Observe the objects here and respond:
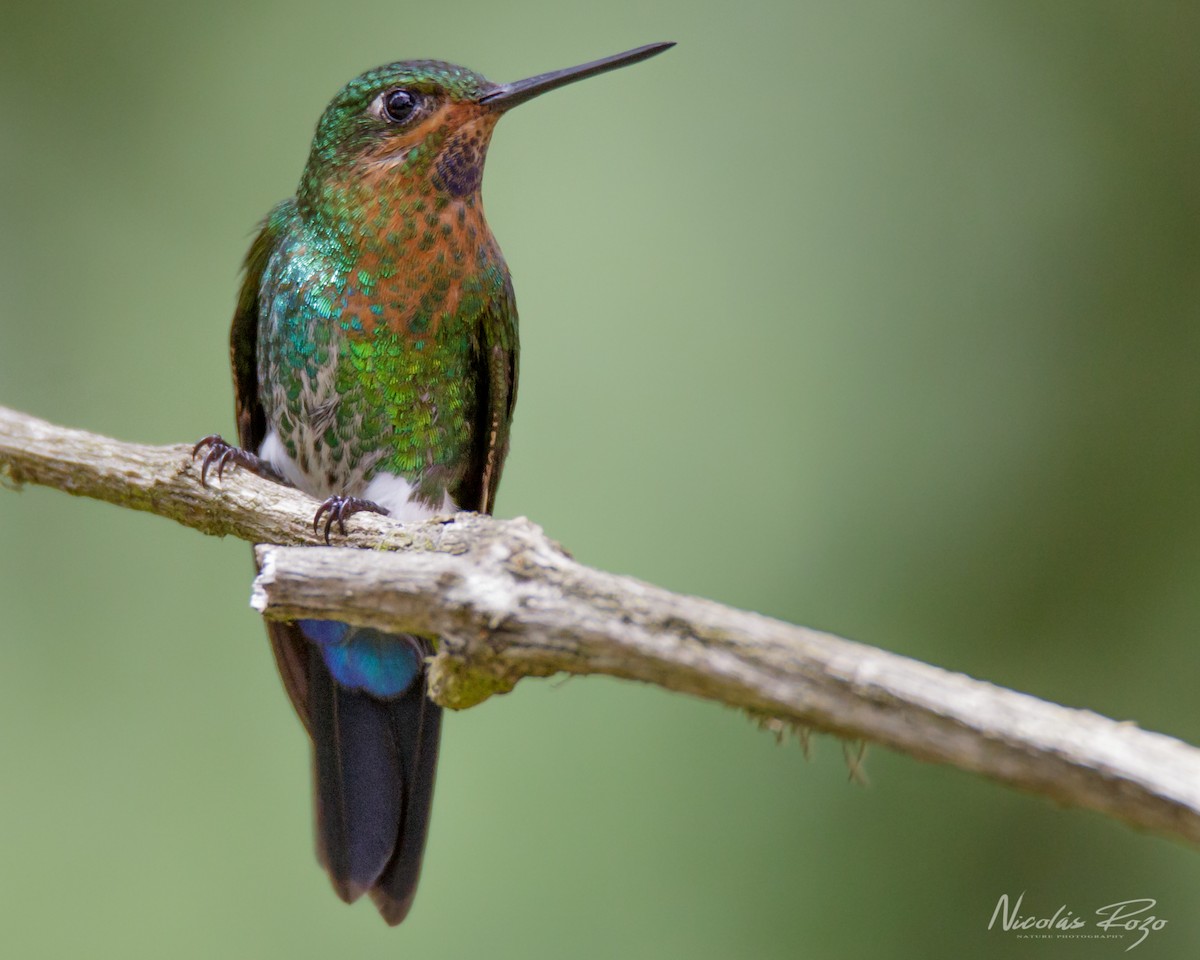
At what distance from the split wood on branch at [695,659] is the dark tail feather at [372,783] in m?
1.04

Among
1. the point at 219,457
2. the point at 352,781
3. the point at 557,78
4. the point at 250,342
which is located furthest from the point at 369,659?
the point at 557,78

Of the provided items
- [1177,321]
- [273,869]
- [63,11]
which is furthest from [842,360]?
[63,11]

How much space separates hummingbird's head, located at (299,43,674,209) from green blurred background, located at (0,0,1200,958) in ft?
4.75

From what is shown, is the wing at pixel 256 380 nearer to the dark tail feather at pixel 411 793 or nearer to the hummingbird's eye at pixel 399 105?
the dark tail feather at pixel 411 793

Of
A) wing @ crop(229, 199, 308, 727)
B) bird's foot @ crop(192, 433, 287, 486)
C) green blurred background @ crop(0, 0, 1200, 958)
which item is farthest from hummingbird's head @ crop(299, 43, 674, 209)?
green blurred background @ crop(0, 0, 1200, 958)

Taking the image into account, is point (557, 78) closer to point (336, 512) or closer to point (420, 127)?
point (420, 127)

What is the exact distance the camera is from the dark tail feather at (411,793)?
2801mm

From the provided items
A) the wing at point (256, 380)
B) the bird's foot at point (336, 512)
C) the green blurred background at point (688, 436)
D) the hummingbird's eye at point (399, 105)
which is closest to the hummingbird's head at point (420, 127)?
the hummingbird's eye at point (399, 105)

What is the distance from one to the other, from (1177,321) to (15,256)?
416 centimetres

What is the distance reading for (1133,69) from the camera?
4215 mm

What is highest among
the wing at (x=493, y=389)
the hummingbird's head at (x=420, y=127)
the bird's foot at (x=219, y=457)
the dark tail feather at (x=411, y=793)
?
the hummingbird's head at (x=420, y=127)

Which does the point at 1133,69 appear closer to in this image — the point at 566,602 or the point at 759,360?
the point at 759,360

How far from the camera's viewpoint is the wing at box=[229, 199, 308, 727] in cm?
290

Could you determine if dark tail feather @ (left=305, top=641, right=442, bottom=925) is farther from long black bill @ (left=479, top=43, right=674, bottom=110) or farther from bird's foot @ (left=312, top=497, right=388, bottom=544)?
long black bill @ (left=479, top=43, right=674, bottom=110)
